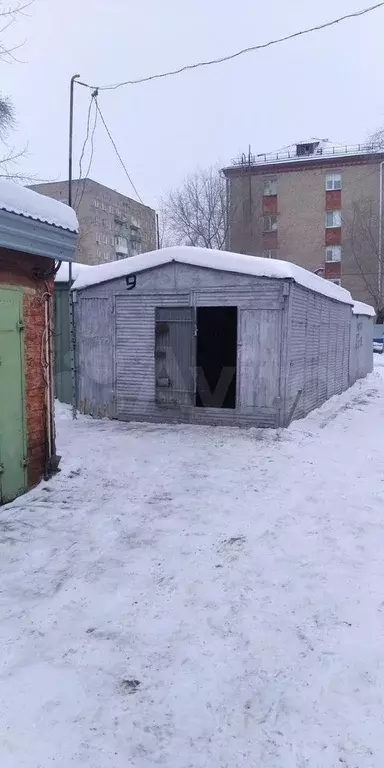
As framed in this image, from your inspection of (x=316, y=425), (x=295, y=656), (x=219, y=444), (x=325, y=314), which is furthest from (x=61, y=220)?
(x=325, y=314)

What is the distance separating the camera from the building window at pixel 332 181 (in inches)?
1377

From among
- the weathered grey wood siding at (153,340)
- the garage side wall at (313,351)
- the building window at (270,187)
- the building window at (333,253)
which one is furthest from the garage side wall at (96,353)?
the building window at (270,187)

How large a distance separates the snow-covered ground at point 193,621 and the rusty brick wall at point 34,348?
410 millimetres

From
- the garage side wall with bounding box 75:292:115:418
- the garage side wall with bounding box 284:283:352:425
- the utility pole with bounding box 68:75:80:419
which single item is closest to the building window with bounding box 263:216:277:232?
the garage side wall with bounding box 284:283:352:425

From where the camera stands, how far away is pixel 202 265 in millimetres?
8852

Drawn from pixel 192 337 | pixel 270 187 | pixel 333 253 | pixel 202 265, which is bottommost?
pixel 192 337

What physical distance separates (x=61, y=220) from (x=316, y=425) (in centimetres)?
594

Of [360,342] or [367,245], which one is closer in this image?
[360,342]

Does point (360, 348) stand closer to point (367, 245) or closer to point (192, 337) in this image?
point (192, 337)

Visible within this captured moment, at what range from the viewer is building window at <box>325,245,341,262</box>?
117 ft

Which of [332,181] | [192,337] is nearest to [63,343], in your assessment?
[192,337]

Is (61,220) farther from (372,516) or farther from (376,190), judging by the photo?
(376,190)

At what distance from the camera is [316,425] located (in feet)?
31.2

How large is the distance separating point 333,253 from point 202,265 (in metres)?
29.3
